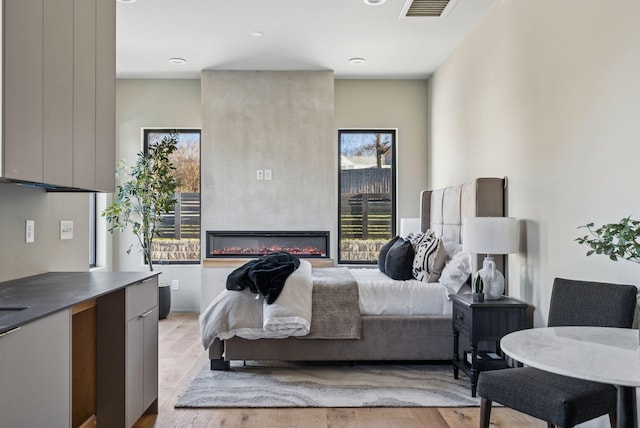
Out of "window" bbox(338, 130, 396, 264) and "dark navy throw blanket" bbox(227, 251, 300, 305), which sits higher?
"window" bbox(338, 130, 396, 264)

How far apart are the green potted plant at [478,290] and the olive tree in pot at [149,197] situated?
3.57 meters

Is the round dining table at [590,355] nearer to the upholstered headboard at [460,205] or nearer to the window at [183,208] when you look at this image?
the upholstered headboard at [460,205]

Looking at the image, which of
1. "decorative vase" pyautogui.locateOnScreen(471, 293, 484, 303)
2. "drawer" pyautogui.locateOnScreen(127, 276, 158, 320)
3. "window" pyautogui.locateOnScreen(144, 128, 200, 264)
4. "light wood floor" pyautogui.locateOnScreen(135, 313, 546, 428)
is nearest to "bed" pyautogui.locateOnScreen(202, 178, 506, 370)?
"decorative vase" pyautogui.locateOnScreen(471, 293, 484, 303)

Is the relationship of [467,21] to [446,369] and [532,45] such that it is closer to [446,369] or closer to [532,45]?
[532,45]

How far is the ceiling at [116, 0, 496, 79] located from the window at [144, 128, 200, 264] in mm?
794

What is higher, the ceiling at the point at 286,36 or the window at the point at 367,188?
the ceiling at the point at 286,36

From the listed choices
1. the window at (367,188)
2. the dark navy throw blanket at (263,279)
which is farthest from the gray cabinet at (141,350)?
the window at (367,188)

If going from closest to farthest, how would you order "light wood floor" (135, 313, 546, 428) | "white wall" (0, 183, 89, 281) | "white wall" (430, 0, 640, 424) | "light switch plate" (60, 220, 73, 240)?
"white wall" (430, 0, 640, 424), "white wall" (0, 183, 89, 281), "light wood floor" (135, 313, 546, 428), "light switch plate" (60, 220, 73, 240)

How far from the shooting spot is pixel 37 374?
66.1 inches

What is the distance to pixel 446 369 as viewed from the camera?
12.1 ft

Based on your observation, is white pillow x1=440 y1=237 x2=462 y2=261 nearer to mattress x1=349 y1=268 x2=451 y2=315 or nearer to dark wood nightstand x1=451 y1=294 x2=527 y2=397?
mattress x1=349 y1=268 x2=451 y2=315

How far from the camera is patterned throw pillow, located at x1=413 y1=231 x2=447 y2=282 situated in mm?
3873

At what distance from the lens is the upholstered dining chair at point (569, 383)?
6.29ft

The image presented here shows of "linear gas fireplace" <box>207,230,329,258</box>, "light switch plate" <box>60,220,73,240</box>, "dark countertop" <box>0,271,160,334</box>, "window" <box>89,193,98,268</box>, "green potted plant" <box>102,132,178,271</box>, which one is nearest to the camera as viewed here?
"dark countertop" <box>0,271,160,334</box>
